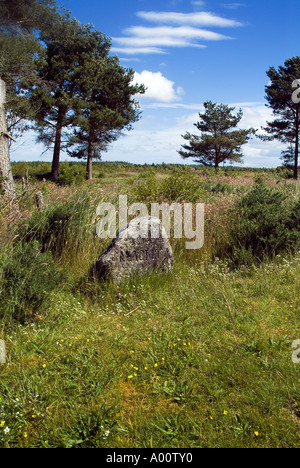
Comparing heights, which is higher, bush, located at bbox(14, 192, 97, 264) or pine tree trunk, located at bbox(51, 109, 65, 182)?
pine tree trunk, located at bbox(51, 109, 65, 182)

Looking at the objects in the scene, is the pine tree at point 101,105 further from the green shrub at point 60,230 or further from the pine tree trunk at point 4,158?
the green shrub at point 60,230

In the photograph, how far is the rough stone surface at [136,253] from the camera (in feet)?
16.4

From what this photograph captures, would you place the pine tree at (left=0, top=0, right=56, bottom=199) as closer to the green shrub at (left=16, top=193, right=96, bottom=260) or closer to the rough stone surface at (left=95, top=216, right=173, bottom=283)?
the green shrub at (left=16, top=193, right=96, bottom=260)

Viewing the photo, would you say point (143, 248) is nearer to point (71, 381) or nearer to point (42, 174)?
point (71, 381)

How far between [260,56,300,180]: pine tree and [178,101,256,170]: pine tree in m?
2.84

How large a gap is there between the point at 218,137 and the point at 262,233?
31.6m

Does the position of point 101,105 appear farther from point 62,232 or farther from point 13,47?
point 62,232

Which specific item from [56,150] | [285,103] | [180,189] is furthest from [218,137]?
[180,189]

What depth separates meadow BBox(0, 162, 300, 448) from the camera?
2.58 metres

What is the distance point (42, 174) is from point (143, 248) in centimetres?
2748

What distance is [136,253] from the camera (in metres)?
5.17

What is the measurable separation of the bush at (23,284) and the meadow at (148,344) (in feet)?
0.05

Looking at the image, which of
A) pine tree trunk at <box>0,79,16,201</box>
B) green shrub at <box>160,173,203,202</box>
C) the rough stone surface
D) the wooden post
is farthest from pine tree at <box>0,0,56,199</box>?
green shrub at <box>160,173,203,202</box>
